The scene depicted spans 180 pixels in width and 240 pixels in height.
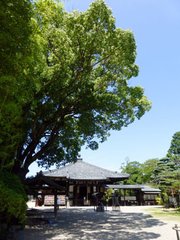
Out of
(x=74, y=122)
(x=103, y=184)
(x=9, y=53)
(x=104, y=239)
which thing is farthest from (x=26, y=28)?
(x=103, y=184)

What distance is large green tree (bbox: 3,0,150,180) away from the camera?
11500mm

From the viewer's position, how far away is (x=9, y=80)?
5.75 m

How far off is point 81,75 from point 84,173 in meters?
19.4

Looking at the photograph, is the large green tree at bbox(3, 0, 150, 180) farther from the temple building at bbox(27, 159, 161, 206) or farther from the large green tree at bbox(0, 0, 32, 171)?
the temple building at bbox(27, 159, 161, 206)

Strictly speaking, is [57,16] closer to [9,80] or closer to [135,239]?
[9,80]

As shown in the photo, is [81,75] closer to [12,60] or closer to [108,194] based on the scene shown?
[12,60]

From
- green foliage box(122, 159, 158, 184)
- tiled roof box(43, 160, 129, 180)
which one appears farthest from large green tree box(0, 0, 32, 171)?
green foliage box(122, 159, 158, 184)

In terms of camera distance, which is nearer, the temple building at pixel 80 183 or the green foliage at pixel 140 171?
the temple building at pixel 80 183

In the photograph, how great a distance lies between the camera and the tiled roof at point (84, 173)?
28.5 m

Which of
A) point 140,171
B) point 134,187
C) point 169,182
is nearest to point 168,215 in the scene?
point 169,182

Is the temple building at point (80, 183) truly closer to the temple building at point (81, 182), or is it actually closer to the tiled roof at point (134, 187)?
the temple building at point (81, 182)

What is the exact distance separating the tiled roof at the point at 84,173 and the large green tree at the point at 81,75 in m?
14.3

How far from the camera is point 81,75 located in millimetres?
12461

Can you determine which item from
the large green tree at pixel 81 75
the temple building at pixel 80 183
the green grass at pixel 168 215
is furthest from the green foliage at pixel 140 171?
the large green tree at pixel 81 75
